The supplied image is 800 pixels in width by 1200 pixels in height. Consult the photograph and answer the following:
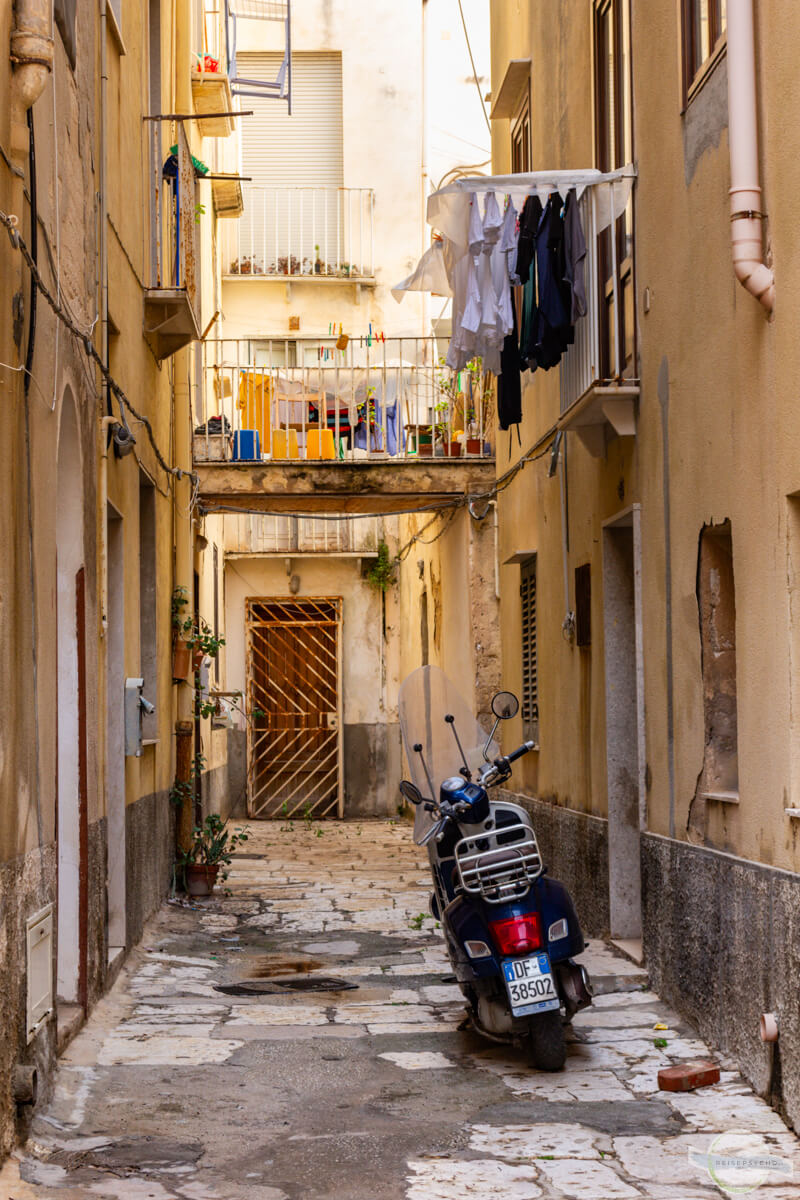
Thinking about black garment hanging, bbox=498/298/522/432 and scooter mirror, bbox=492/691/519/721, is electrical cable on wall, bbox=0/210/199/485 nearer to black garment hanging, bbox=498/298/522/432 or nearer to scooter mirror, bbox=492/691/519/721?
black garment hanging, bbox=498/298/522/432

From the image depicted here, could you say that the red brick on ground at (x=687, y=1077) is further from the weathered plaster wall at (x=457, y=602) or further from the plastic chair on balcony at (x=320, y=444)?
the plastic chair on balcony at (x=320, y=444)

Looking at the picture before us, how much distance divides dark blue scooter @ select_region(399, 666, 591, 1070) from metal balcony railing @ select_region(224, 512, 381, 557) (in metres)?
15.8

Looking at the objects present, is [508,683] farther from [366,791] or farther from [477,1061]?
[366,791]

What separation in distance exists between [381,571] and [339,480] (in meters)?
7.47

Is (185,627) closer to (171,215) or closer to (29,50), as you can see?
(171,215)

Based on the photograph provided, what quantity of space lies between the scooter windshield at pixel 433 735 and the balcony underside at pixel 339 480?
8.31 m

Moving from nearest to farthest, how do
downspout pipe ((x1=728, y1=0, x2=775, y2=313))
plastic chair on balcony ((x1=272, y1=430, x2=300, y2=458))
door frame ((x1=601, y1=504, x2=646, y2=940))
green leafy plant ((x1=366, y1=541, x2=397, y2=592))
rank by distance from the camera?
downspout pipe ((x1=728, y1=0, x2=775, y2=313))
door frame ((x1=601, y1=504, x2=646, y2=940))
plastic chair on balcony ((x1=272, y1=430, x2=300, y2=458))
green leafy plant ((x1=366, y1=541, x2=397, y2=592))

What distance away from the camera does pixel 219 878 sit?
47.2 feet

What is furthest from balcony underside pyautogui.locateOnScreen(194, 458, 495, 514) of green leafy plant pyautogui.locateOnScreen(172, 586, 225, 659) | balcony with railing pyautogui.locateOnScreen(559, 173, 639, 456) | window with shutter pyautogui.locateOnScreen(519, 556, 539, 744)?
balcony with railing pyautogui.locateOnScreen(559, 173, 639, 456)

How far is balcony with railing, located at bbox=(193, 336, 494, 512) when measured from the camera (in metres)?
15.9

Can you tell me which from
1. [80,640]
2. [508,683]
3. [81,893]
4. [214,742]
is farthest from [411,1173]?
[214,742]

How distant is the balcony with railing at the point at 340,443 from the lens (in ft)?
52.3

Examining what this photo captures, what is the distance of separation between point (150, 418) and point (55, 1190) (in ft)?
23.5

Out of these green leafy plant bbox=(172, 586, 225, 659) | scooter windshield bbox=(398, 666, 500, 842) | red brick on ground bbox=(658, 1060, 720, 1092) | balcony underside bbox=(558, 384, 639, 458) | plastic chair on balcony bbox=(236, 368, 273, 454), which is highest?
plastic chair on balcony bbox=(236, 368, 273, 454)
